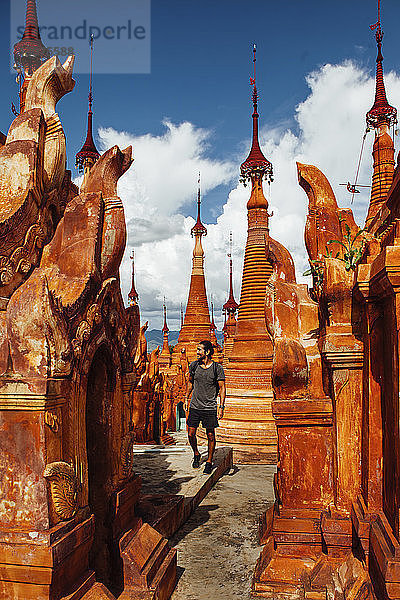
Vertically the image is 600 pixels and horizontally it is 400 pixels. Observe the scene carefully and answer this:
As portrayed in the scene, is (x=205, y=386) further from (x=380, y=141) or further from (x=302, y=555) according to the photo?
(x=380, y=141)

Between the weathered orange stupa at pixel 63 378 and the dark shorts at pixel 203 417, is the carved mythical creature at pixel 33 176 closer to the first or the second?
the weathered orange stupa at pixel 63 378

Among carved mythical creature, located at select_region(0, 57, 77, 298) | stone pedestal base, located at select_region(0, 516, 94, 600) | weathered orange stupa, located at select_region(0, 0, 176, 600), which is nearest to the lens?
stone pedestal base, located at select_region(0, 516, 94, 600)

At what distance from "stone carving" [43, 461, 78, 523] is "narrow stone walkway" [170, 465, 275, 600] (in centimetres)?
186

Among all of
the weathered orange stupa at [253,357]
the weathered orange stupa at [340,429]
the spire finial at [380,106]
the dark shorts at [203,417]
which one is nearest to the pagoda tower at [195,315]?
the weathered orange stupa at [253,357]

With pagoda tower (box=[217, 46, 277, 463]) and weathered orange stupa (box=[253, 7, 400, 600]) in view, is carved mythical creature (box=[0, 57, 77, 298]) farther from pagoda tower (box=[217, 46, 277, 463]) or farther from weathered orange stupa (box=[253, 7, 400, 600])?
pagoda tower (box=[217, 46, 277, 463])

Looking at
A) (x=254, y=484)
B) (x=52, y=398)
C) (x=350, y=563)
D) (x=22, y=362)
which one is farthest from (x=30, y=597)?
(x=254, y=484)

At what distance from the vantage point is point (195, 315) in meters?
32.9

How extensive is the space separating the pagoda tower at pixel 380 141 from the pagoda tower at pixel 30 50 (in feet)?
19.2

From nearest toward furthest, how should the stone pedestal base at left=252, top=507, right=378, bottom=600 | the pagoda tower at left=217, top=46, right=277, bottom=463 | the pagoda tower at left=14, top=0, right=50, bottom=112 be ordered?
1. the stone pedestal base at left=252, top=507, right=378, bottom=600
2. the pagoda tower at left=14, top=0, right=50, bottom=112
3. the pagoda tower at left=217, top=46, right=277, bottom=463

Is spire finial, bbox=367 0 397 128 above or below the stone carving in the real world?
above

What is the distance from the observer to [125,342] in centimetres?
482

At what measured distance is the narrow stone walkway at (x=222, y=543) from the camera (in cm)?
473

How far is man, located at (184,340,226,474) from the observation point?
26.4 feet

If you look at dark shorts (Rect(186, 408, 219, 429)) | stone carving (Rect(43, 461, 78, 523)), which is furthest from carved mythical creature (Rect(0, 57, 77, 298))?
dark shorts (Rect(186, 408, 219, 429))
